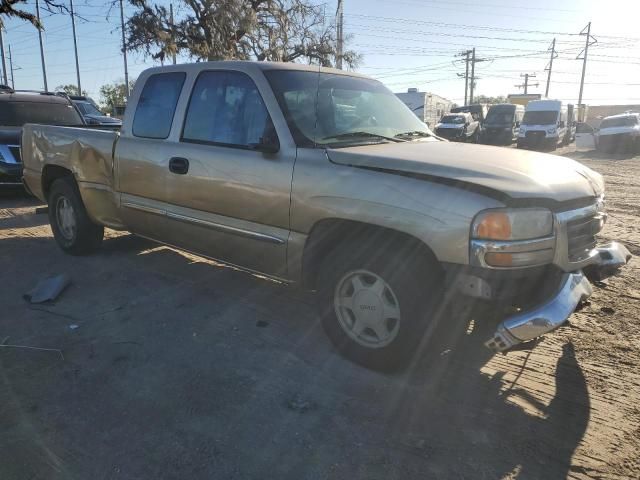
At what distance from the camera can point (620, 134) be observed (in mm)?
22469

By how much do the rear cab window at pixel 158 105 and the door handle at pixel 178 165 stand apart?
308 mm

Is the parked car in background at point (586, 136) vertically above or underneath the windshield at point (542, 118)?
underneath

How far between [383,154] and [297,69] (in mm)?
1212

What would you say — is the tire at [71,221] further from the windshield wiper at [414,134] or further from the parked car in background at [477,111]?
the parked car in background at [477,111]

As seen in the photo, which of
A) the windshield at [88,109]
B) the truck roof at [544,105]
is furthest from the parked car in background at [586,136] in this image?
the windshield at [88,109]

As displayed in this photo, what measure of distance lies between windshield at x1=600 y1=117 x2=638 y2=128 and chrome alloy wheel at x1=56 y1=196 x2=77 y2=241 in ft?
81.3

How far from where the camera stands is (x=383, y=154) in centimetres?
313

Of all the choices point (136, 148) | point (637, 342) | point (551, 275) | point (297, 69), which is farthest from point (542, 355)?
point (136, 148)

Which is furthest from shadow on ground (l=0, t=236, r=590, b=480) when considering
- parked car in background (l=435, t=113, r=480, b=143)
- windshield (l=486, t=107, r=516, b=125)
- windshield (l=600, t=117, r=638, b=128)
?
windshield (l=486, t=107, r=516, b=125)

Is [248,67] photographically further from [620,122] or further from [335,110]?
[620,122]

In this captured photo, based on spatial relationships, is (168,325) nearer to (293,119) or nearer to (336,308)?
(336,308)

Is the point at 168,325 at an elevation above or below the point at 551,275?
below

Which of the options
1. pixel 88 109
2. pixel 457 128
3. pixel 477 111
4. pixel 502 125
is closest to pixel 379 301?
pixel 88 109

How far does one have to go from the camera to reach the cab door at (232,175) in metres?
3.45
